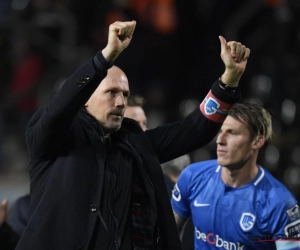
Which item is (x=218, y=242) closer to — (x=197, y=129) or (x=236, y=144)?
(x=236, y=144)

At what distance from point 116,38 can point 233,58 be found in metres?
0.64

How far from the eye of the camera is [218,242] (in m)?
4.94

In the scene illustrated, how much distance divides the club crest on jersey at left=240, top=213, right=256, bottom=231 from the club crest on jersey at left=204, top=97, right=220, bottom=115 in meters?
0.93

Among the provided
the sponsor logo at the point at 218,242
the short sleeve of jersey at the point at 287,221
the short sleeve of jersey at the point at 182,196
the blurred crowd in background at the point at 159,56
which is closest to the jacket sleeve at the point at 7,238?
the short sleeve of jersey at the point at 182,196

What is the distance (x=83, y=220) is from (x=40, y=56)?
531 centimetres

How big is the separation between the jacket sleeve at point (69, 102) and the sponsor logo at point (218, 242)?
1.51m

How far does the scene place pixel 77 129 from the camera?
3959mm

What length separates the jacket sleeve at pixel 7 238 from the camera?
16.4 feet

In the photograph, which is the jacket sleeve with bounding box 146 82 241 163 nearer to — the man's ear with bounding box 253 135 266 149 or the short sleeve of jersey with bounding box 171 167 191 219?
the short sleeve of jersey with bounding box 171 167 191 219

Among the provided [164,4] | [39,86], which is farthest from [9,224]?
[164,4]

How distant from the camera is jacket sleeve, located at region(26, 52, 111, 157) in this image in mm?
3697

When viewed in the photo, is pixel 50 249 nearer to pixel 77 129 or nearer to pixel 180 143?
pixel 77 129

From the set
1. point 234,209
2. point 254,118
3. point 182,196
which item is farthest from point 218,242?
point 254,118

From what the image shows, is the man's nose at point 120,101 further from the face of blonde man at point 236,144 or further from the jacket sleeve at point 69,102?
the face of blonde man at point 236,144
